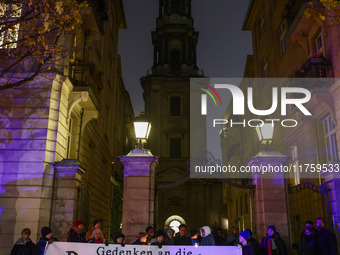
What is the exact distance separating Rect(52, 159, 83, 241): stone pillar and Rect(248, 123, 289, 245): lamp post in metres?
5.51

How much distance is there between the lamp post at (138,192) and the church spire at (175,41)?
127ft

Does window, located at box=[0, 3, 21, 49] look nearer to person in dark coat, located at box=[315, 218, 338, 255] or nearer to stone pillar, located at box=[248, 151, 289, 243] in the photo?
stone pillar, located at box=[248, 151, 289, 243]

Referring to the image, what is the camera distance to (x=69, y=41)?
14.6 m

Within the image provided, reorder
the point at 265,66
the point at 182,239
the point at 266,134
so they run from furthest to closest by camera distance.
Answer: the point at 265,66 < the point at 266,134 < the point at 182,239

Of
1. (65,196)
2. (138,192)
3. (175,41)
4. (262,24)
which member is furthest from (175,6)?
(138,192)

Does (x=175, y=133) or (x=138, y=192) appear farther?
(x=175, y=133)

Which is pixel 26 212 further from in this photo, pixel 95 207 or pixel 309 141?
pixel 309 141

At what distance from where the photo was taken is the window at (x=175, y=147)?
45312 mm

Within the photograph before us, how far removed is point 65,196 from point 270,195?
6232mm

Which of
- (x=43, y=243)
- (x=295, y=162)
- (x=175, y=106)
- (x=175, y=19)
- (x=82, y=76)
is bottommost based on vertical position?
(x=43, y=243)

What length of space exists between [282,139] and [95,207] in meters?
12.3

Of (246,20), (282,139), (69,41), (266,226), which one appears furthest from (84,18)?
(246,20)

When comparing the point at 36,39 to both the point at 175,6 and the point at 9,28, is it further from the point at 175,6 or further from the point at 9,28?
the point at 175,6

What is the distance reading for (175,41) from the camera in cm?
5150
